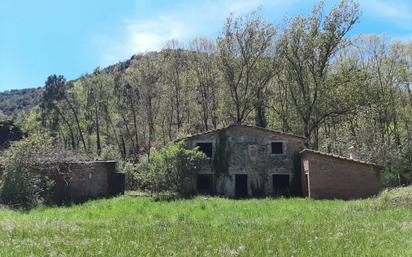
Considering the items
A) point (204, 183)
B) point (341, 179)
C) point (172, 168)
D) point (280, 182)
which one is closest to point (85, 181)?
point (172, 168)

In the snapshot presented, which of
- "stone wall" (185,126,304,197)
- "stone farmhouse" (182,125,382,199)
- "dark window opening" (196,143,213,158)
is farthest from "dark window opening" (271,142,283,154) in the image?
"dark window opening" (196,143,213,158)

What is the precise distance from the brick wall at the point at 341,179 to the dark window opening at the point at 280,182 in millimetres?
3848

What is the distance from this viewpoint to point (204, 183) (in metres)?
39.2

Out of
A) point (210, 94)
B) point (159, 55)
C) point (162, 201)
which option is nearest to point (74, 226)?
point (162, 201)

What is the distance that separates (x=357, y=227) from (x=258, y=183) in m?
22.1

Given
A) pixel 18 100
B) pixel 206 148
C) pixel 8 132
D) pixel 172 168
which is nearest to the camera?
pixel 172 168

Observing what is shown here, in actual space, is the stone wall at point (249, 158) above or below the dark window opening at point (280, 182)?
above

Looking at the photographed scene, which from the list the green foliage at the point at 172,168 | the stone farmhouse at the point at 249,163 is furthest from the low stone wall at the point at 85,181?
the stone farmhouse at the point at 249,163

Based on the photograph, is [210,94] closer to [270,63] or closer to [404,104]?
[270,63]

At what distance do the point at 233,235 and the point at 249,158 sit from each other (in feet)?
80.2

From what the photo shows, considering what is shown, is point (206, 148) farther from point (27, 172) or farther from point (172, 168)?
point (27, 172)

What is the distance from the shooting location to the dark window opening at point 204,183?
128ft

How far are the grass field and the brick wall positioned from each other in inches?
428

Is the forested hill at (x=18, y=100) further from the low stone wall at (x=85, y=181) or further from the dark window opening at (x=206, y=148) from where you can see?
the dark window opening at (x=206, y=148)
